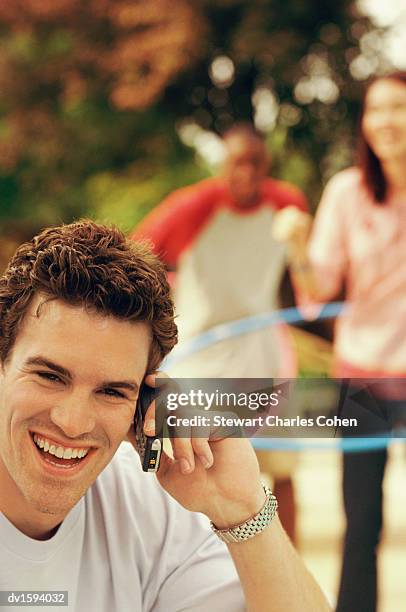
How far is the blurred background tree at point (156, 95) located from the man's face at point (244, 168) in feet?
13.0

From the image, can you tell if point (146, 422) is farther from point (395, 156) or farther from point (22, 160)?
point (22, 160)

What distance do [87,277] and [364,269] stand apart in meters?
1.90

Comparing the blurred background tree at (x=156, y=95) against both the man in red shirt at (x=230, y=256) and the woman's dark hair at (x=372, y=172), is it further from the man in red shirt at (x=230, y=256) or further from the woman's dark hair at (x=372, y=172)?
the woman's dark hair at (x=372, y=172)

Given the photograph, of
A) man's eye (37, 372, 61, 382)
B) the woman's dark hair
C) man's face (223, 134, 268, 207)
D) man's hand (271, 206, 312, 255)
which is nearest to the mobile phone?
man's eye (37, 372, 61, 382)

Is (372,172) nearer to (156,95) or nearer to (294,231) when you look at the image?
(294,231)

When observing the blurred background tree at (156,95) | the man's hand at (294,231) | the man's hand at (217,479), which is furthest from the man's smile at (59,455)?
the blurred background tree at (156,95)

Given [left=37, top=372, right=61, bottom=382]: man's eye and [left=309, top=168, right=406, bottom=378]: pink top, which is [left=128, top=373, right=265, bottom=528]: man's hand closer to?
[left=37, top=372, right=61, bottom=382]: man's eye

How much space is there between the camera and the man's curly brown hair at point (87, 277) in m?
1.48

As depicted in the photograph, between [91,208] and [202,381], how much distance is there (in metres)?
7.46

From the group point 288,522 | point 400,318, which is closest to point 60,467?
point 400,318

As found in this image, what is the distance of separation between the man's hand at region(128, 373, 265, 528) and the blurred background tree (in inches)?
272

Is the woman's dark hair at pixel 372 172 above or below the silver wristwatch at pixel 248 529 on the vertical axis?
above

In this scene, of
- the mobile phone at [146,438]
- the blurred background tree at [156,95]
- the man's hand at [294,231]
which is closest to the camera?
the mobile phone at [146,438]

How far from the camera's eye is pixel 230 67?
8930mm
